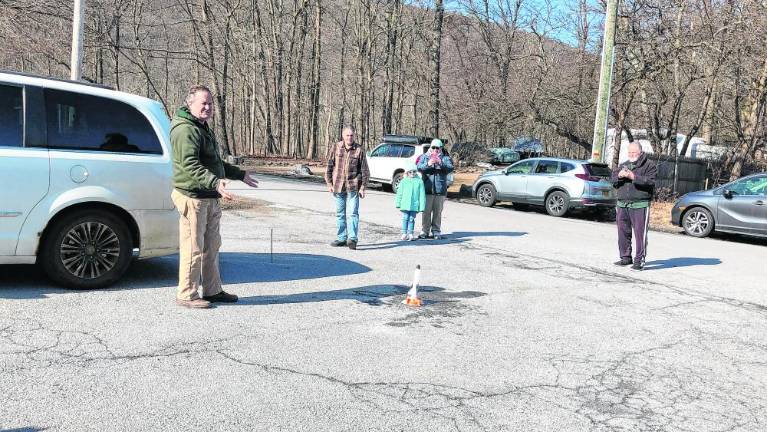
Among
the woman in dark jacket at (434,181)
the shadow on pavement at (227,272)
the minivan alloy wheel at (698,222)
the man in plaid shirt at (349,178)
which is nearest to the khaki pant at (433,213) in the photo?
the woman in dark jacket at (434,181)

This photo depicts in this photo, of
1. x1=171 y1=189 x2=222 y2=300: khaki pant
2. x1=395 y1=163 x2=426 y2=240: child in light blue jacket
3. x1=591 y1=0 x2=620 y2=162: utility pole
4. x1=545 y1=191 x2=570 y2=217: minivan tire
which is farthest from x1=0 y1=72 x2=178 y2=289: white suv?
x1=591 y1=0 x2=620 y2=162: utility pole

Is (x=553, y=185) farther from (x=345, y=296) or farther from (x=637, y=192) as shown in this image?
(x=345, y=296)

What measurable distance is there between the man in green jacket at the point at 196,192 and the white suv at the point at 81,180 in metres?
0.86

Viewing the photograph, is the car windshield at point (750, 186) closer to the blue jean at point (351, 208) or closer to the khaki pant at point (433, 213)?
the khaki pant at point (433, 213)

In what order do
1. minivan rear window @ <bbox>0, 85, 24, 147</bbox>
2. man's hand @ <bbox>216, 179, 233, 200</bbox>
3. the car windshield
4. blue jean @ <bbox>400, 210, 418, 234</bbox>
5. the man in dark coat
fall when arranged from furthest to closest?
the car windshield
blue jean @ <bbox>400, 210, 418, 234</bbox>
the man in dark coat
minivan rear window @ <bbox>0, 85, 24, 147</bbox>
man's hand @ <bbox>216, 179, 233, 200</bbox>

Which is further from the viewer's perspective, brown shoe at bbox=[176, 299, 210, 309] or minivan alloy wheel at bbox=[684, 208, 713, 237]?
A: minivan alloy wheel at bbox=[684, 208, 713, 237]

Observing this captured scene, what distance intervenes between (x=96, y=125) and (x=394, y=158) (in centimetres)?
1596

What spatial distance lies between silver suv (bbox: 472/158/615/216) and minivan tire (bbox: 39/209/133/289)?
1312 centimetres

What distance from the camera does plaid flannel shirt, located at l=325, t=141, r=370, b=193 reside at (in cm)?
980

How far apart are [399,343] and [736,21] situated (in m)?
19.6

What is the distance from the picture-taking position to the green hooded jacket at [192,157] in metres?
5.38

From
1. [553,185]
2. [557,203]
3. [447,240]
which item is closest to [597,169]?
[553,185]

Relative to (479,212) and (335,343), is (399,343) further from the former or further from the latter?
(479,212)

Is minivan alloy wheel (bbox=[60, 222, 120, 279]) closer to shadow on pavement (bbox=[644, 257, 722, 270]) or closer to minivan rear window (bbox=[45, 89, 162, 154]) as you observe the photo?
minivan rear window (bbox=[45, 89, 162, 154])
